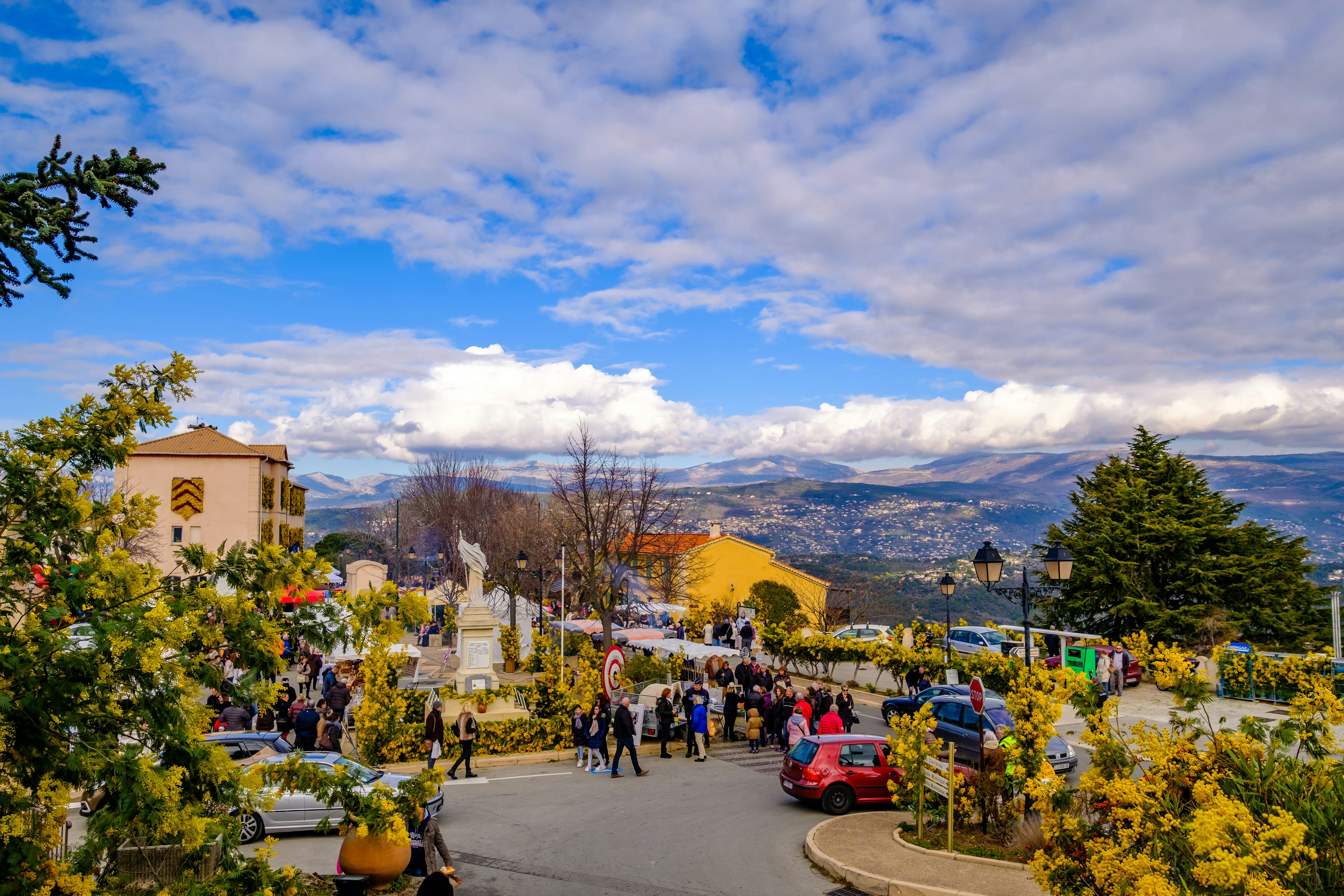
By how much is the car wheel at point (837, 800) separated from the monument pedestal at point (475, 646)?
46.2 ft

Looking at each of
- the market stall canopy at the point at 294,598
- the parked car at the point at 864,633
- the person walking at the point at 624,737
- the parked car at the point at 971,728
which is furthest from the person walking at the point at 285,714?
the parked car at the point at 864,633

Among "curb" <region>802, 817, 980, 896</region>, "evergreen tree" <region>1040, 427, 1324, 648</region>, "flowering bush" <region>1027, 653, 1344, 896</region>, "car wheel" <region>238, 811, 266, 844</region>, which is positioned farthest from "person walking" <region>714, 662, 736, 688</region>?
"evergreen tree" <region>1040, 427, 1324, 648</region>

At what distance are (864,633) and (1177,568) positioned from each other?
14267 mm

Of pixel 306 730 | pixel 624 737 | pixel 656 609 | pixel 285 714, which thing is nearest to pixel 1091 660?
pixel 624 737

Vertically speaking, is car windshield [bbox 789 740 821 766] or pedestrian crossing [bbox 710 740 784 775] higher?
car windshield [bbox 789 740 821 766]

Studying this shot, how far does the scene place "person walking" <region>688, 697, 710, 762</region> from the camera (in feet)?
60.3

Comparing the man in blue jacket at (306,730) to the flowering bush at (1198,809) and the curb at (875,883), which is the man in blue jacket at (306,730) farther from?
the flowering bush at (1198,809)

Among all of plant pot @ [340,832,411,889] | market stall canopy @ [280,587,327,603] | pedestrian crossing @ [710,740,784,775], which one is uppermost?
market stall canopy @ [280,587,327,603]

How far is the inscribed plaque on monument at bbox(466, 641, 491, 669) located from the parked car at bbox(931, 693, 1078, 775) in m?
14.0

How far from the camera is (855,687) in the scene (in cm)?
2728

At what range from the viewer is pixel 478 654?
25.8m

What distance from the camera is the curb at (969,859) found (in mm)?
10625

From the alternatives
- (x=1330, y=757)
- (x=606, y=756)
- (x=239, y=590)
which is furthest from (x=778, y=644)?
(x=239, y=590)

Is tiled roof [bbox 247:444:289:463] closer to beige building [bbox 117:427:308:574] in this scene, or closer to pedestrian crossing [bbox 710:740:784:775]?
beige building [bbox 117:427:308:574]
